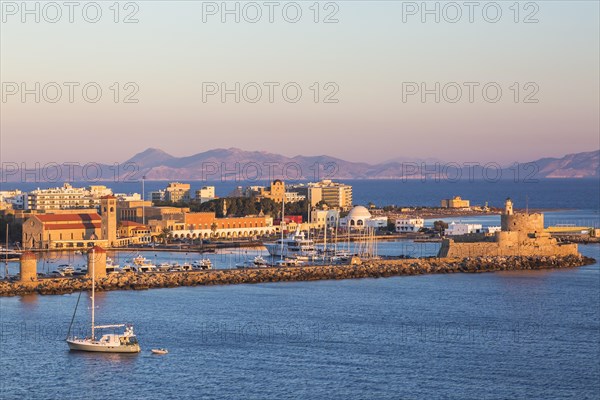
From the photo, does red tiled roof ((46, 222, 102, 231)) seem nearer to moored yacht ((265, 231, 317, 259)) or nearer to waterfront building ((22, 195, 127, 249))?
waterfront building ((22, 195, 127, 249))

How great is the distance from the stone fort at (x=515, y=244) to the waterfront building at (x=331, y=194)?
29722mm

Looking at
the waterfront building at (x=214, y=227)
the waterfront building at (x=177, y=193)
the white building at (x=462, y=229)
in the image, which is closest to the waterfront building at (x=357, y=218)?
the waterfront building at (x=214, y=227)

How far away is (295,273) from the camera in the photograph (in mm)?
31906

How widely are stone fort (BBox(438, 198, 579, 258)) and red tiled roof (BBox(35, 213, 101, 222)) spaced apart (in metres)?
14.0

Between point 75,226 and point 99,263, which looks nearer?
point 99,263

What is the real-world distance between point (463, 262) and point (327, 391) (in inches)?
717

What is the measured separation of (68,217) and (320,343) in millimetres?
23873

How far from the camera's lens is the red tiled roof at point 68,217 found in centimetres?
4203

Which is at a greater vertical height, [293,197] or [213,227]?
[293,197]

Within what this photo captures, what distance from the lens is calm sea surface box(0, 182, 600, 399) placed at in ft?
56.6

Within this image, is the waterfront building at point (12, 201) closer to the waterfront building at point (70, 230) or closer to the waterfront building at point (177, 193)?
the waterfront building at point (177, 193)

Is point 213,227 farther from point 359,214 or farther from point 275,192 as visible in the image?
point 275,192

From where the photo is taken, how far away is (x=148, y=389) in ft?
56.1

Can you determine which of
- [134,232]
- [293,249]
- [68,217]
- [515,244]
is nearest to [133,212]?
[134,232]
